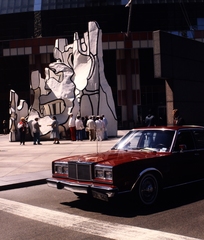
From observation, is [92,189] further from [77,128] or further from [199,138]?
[77,128]

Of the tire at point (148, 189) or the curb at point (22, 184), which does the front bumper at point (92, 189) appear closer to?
the tire at point (148, 189)

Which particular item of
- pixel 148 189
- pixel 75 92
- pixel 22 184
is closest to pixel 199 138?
pixel 148 189

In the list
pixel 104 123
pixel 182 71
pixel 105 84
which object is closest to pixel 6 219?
pixel 182 71

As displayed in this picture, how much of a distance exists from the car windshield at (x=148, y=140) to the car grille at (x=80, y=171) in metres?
1.47

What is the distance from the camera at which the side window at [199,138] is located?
9039mm

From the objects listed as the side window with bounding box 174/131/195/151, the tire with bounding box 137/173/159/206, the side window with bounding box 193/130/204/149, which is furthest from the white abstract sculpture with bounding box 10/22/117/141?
the tire with bounding box 137/173/159/206

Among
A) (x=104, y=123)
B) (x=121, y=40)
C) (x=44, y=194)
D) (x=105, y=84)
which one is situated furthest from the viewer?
(x=121, y=40)

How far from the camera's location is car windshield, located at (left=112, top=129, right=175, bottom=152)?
8.49 meters

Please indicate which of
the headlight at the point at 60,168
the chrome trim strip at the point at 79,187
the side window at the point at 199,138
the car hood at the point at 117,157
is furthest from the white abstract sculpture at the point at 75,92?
the chrome trim strip at the point at 79,187

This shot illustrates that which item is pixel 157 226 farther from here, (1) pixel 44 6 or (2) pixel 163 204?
(1) pixel 44 6

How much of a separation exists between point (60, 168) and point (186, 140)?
2819 millimetres

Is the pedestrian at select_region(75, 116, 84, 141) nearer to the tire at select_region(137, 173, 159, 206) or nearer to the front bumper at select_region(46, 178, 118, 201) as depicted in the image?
the front bumper at select_region(46, 178, 118, 201)

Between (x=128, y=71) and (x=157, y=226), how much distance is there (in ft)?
146

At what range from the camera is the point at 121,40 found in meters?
48.5
